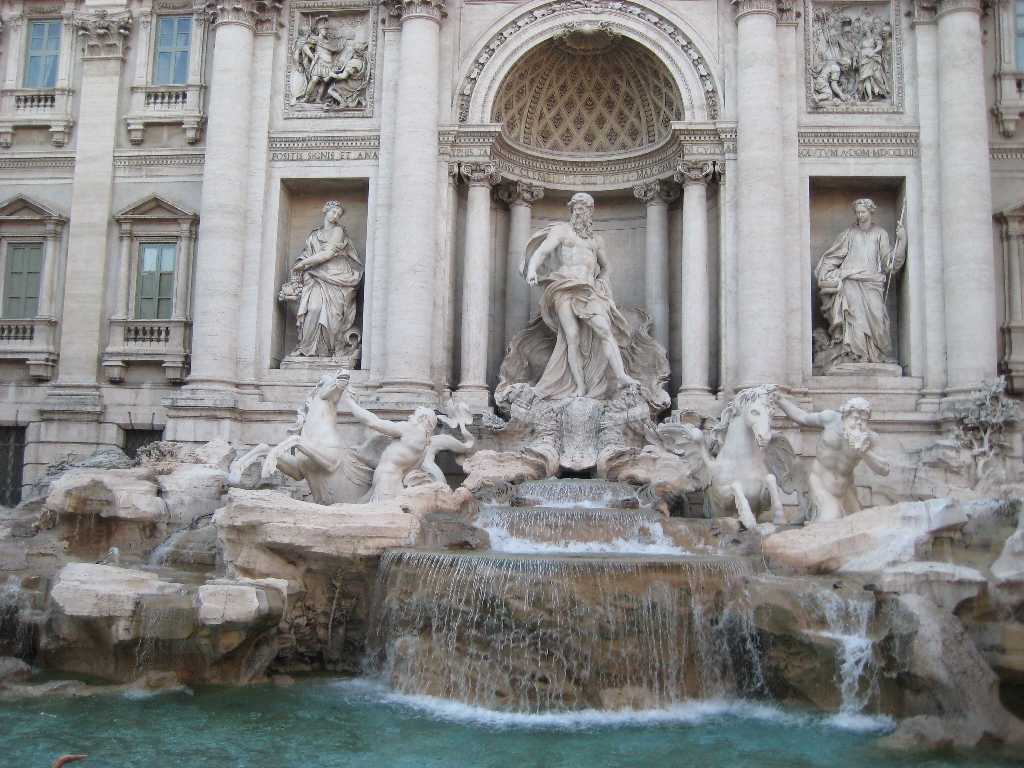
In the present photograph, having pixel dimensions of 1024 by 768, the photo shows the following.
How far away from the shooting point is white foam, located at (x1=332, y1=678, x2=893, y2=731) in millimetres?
9906

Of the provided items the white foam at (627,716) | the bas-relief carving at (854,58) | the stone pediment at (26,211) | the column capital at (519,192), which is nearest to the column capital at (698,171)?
the bas-relief carving at (854,58)

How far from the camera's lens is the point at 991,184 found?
722 inches

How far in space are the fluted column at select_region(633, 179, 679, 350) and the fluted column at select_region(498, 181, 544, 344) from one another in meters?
2.09

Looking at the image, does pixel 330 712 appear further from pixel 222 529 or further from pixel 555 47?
pixel 555 47

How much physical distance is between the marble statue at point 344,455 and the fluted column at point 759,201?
571 cm

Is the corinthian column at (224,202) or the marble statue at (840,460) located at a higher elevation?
the corinthian column at (224,202)

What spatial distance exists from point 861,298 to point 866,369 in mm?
1233

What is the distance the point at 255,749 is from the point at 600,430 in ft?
28.8

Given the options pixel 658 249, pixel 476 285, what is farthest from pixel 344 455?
pixel 658 249

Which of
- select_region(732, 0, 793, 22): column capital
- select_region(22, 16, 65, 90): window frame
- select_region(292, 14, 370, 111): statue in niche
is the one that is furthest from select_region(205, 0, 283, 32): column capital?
select_region(732, 0, 793, 22): column capital

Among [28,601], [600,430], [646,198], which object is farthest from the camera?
[646,198]

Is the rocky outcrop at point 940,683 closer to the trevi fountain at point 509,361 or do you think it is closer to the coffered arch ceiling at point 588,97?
the trevi fountain at point 509,361

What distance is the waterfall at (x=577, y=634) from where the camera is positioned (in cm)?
1049

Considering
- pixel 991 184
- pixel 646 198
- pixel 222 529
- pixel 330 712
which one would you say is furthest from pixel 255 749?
pixel 991 184
